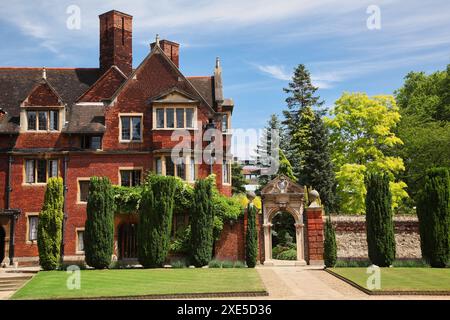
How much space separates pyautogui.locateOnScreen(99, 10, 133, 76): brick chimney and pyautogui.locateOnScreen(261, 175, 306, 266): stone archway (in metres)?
14.3

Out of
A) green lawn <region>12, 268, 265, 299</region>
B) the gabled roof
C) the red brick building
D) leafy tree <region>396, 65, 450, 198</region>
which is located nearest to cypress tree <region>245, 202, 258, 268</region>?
green lawn <region>12, 268, 265, 299</region>

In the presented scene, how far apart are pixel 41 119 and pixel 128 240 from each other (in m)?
9.59

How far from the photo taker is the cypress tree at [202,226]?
30.1 meters

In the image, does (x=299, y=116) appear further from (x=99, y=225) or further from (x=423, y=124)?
(x=99, y=225)

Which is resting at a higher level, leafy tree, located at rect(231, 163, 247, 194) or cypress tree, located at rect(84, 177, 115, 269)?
leafy tree, located at rect(231, 163, 247, 194)

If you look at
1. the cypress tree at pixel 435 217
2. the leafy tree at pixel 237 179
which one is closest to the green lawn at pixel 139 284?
the cypress tree at pixel 435 217

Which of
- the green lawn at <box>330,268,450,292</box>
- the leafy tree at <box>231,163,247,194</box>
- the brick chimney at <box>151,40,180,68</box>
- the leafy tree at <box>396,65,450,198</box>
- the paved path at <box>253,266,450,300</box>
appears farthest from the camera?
the leafy tree at <box>231,163,247,194</box>

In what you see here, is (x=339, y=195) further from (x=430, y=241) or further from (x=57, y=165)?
(x=57, y=165)

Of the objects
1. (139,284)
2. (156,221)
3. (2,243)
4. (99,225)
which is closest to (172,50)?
(156,221)

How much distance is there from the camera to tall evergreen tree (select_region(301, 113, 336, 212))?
153 feet

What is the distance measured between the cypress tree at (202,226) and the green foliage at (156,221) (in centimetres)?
133

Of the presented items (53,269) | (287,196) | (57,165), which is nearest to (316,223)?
(287,196)

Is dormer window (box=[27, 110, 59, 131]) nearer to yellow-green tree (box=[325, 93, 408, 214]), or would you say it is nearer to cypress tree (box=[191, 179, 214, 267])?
cypress tree (box=[191, 179, 214, 267])
